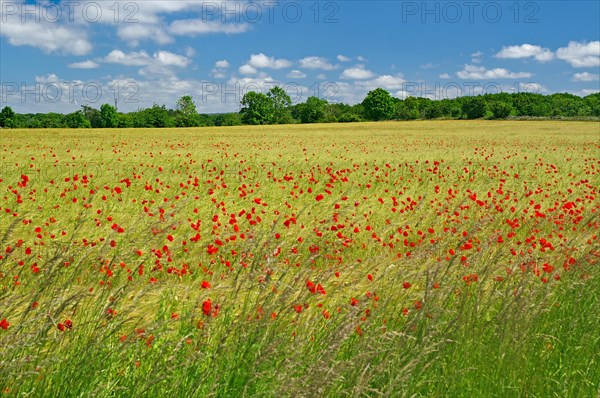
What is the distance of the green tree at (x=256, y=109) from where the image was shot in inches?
3841

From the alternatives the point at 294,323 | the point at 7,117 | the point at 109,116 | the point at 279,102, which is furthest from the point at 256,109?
the point at 294,323

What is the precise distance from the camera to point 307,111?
334ft

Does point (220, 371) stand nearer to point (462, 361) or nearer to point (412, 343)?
point (412, 343)

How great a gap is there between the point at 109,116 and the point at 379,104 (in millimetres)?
56581

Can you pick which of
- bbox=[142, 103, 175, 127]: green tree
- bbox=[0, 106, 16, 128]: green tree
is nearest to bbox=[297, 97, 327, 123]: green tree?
bbox=[142, 103, 175, 127]: green tree

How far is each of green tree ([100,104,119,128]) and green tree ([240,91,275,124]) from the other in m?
28.3

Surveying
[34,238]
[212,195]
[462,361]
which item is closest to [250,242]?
[462,361]

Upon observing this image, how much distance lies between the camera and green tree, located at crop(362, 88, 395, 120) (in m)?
101

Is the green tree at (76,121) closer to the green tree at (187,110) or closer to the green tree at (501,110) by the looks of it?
the green tree at (187,110)

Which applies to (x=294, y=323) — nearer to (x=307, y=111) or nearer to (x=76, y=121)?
(x=307, y=111)

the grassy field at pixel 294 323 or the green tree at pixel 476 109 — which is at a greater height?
the green tree at pixel 476 109

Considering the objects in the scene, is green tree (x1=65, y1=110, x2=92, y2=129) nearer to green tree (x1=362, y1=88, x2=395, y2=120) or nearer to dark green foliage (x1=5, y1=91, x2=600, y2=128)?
dark green foliage (x1=5, y1=91, x2=600, y2=128)

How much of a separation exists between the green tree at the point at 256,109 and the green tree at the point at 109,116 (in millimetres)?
28261

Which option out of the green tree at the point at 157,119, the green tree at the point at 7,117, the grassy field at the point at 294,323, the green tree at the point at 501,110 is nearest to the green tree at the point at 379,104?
the green tree at the point at 501,110
